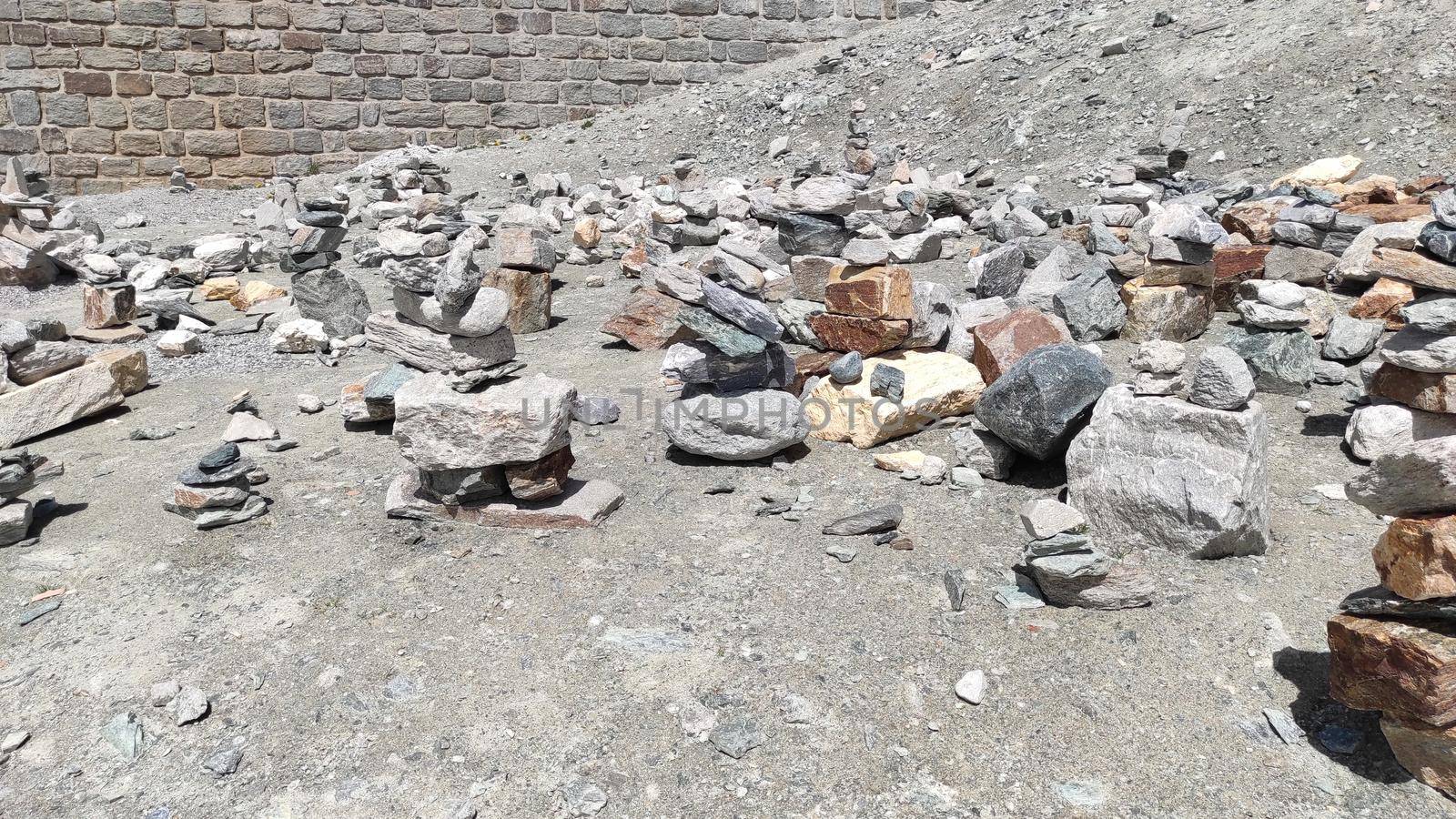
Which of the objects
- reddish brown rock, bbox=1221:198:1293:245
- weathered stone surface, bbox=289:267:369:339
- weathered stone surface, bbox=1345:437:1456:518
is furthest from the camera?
weathered stone surface, bbox=289:267:369:339

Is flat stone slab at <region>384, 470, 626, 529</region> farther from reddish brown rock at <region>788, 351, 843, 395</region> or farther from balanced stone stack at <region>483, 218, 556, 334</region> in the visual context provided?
balanced stone stack at <region>483, 218, 556, 334</region>

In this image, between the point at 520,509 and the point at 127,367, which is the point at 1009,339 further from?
the point at 127,367

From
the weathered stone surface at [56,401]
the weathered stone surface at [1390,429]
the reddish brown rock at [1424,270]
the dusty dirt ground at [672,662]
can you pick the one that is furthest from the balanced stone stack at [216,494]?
the reddish brown rock at [1424,270]

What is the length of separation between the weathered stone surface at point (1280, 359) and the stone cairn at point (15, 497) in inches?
220

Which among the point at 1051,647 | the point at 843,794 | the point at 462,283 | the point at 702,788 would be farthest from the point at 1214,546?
the point at 462,283

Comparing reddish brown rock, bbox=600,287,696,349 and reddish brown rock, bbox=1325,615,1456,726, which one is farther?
reddish brown rock, bbox=600,287,696,349

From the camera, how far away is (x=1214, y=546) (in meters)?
3.39

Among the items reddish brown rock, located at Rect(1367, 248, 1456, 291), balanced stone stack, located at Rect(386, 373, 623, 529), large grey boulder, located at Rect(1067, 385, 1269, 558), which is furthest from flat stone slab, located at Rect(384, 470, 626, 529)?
reddish brown rock, located at Rect(1367, 248, 1456, 291)

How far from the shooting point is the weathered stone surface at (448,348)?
3.83m

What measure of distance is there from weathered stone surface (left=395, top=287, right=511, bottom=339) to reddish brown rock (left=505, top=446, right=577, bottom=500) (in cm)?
56

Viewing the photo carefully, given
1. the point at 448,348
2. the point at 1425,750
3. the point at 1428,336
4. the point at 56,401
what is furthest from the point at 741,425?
the point at 56,401

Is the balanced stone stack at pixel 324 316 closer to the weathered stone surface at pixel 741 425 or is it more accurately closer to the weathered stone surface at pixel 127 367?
the weathered stone surface at pixel 127 367

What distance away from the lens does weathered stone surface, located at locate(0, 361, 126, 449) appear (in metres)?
5.12

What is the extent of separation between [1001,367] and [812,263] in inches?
63.0
